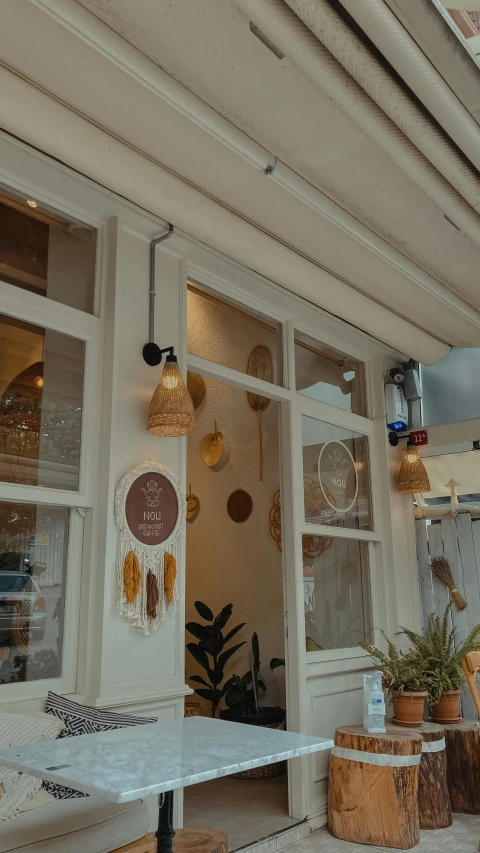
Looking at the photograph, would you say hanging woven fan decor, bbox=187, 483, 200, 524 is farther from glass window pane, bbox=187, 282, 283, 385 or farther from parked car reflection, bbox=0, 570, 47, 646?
parked car reflection, bbox=0, 570, 47, 646

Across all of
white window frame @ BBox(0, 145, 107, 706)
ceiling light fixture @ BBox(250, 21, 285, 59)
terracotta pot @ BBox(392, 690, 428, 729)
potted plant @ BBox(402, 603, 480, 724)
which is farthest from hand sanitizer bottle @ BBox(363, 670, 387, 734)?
ceiling light fixture @ BBox(250, 21, 285, 59)

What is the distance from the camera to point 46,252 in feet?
10.3

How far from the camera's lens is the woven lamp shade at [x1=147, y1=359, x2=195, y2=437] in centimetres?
310

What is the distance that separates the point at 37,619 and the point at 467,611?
126 inches

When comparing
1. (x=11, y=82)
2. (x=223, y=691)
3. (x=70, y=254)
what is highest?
(x=11, y=82)

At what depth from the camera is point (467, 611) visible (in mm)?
4820

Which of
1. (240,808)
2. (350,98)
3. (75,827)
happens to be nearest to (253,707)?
(240,808)

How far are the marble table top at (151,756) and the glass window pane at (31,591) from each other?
0.72 metres

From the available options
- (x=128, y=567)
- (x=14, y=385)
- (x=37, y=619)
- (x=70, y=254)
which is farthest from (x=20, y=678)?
(x=70, y=254)

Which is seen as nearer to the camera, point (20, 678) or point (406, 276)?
point (20, 678)

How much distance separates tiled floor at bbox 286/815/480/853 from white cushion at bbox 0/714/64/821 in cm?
180

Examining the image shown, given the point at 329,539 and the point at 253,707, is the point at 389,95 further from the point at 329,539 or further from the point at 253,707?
the point at 253,707

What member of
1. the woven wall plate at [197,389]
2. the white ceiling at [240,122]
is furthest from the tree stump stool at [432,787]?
the woven wall plate at [197,389]

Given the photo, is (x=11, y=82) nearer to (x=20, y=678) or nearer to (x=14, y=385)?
(x=14, y=385)
